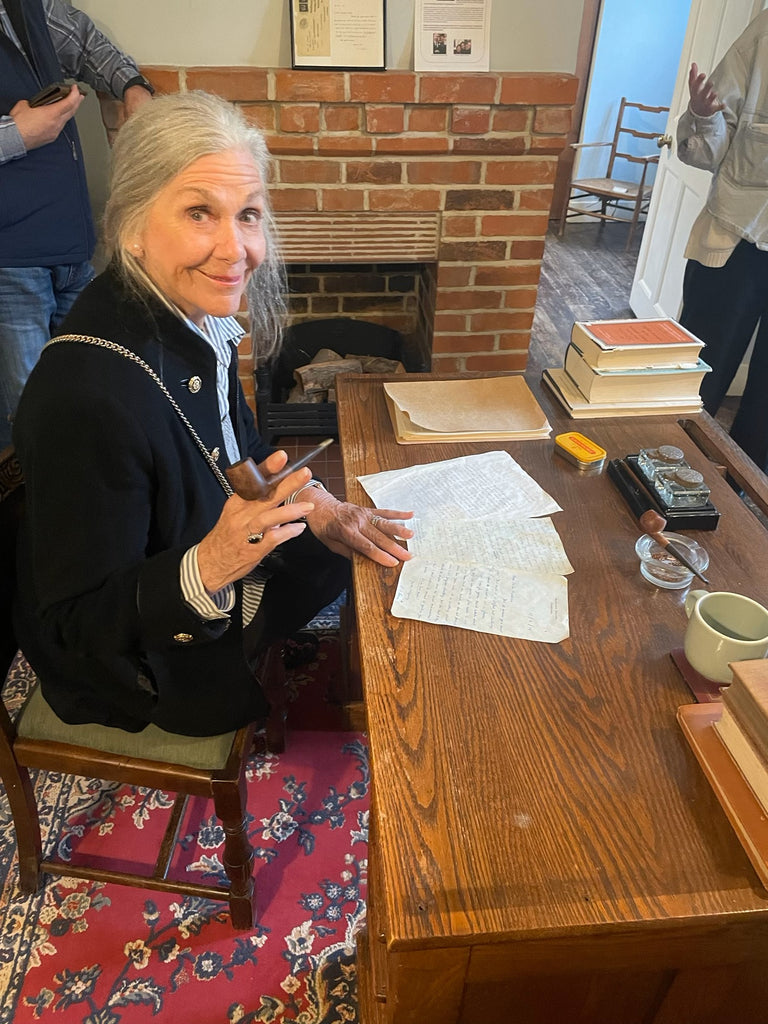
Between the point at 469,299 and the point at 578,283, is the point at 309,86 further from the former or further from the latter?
the point at 578,283

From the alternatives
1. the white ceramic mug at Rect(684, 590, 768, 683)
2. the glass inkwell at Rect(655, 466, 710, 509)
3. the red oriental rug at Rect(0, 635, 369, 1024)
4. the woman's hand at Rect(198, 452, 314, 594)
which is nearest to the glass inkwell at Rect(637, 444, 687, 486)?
the glass inkwell at Rect(655, 466, 710, 509)

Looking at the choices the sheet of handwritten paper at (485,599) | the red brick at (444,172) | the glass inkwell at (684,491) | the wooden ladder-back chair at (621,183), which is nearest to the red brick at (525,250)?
the red brick at (444,172)

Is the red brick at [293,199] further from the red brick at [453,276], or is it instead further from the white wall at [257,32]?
the red brick at [453,276]

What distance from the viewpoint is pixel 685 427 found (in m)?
1.52

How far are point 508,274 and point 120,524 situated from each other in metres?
1.70

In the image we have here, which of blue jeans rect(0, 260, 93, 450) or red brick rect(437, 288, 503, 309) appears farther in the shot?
red brick rect(437, 288, 503, 309)

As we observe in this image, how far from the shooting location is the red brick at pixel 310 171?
2068mm

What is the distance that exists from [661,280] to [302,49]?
2.35 meters

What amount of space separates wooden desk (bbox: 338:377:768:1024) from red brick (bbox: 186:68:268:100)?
1508mm

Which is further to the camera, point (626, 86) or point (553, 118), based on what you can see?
point (626, 86)

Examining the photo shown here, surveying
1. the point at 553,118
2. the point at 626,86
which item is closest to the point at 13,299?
the point at 553,118

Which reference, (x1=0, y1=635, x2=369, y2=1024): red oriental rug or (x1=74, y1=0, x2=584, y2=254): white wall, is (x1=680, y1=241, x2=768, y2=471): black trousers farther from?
(x1=0, y1=635, x2=369, y2=1024): red oriental rug

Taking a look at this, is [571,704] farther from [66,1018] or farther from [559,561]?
[66,1018]

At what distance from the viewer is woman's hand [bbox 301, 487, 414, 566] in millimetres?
1111
